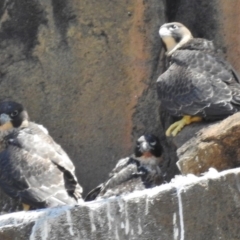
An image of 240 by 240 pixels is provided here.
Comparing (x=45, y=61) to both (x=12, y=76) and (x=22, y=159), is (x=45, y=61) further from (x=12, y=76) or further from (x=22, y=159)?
(x=22, y=159)

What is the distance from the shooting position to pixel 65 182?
5.87 m

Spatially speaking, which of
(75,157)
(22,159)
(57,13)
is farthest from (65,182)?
(57,13)

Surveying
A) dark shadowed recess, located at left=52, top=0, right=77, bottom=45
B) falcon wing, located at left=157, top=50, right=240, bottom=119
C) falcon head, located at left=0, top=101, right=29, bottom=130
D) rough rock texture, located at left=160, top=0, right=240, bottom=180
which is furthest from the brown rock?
dark shadowed recess, located at left=52, top=0, right=77, bottom=45

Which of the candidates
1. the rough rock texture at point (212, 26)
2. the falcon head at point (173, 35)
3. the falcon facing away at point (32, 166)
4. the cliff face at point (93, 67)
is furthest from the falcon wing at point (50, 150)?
the falcon head at point (173, 35)

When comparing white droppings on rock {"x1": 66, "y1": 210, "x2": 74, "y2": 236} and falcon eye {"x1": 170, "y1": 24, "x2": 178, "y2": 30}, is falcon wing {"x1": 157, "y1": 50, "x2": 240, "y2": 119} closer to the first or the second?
falcon eye {"x1": 170, "y1": 24, "x2": 178, "y2": 30}

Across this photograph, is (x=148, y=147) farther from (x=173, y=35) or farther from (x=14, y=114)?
(x=14, y=114)

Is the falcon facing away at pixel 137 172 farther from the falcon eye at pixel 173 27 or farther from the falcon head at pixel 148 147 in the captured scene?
the falcon eye at pixel 173 27

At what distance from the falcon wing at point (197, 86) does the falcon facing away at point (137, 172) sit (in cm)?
33

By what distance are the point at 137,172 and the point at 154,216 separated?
1130 mm

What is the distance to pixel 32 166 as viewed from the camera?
5.83 meters

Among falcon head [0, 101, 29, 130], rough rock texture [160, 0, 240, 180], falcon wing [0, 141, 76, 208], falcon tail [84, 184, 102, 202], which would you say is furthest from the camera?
rough rock texture [160, 0, 240, 180]

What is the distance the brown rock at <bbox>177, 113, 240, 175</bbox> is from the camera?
5.29 metres

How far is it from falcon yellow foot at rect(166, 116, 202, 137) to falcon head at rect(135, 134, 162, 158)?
0.84 ft

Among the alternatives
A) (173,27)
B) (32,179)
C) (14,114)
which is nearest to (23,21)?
(14,114)
